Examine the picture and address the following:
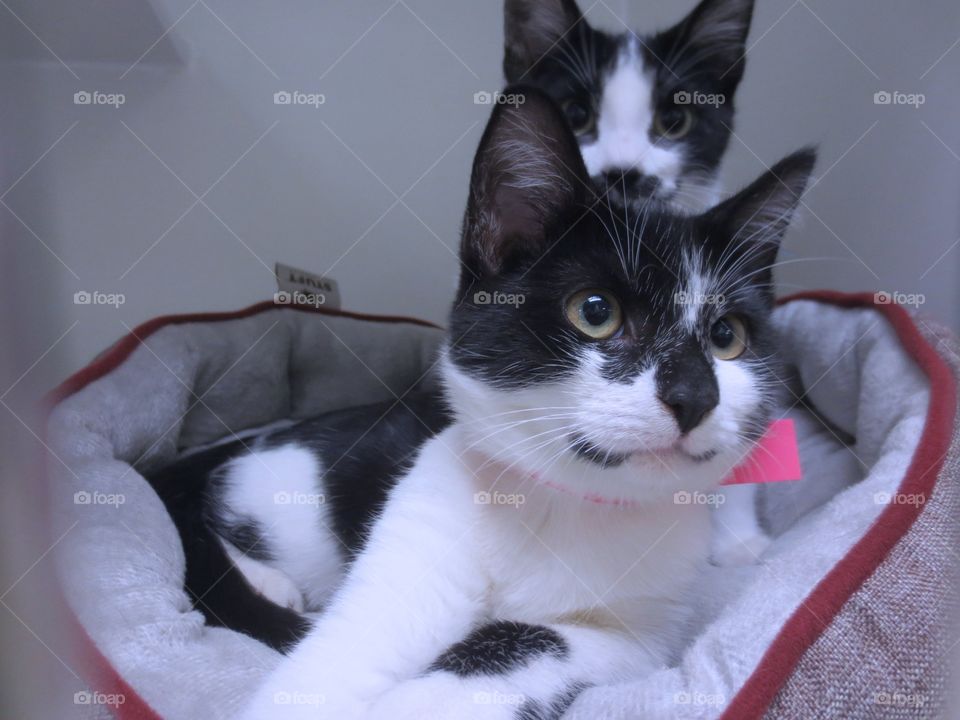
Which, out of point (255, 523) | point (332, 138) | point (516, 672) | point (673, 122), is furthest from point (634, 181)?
point (255, 523)

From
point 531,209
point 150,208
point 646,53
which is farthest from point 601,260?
point 150,208

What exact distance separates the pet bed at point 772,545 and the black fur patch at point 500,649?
0.30 feet

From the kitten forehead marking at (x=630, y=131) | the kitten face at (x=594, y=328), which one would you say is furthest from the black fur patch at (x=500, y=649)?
the kitten forehead marking at (x=630, y=131)

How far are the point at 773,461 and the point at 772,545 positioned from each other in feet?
1.05

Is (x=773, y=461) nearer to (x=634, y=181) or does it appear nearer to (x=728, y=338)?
(x=728, y=338)

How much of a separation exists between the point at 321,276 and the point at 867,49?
1.36 meters

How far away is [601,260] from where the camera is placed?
2.99 feet

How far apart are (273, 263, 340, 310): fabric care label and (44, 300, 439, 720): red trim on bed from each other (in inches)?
0.9

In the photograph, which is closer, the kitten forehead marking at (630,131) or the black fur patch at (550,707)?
the black fur patch at (550,707)

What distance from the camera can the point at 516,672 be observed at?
849mm

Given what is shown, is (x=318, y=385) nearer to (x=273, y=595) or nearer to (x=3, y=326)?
(x=273, y=595)

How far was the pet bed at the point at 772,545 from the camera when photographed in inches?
30.9

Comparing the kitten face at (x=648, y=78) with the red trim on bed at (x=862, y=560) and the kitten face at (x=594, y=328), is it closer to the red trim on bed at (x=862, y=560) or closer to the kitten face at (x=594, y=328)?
the kitten face at (x=594, y=328)

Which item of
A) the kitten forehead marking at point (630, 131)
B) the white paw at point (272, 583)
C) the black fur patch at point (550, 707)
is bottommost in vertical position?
the black fur patch at point (550, 707)
